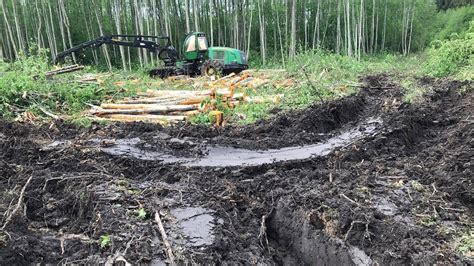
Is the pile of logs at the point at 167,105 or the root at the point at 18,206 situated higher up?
the root at the point at 18,206

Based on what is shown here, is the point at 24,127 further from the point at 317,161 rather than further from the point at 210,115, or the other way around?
the point at 317,161

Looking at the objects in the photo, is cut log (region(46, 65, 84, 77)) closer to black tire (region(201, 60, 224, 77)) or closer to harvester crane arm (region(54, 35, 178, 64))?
harvester crane arm (region(54, 35, 178, 64))

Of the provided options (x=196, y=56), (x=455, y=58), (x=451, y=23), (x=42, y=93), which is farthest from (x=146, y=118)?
(x=451, y=23)

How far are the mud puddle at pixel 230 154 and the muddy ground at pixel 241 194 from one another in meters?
0.05

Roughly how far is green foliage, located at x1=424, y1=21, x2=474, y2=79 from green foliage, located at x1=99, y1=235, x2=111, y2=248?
37.6 ft

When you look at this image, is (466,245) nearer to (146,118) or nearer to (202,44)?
(146,118)

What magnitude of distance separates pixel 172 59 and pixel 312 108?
9.62 m

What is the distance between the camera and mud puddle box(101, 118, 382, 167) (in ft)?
23.0

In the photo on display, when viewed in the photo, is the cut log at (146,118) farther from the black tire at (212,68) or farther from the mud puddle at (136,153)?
Answer: the black tire at (212,68)

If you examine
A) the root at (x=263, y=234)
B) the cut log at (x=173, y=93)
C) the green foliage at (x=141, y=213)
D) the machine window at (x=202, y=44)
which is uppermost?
the machine window at (x=202, y=44)

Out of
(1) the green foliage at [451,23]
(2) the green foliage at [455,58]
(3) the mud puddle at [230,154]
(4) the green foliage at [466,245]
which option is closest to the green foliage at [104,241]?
(3) the mud puddle at [230,154]

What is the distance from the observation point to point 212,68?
16.5 meters

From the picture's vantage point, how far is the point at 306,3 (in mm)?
31250

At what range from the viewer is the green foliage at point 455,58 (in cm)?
1323
